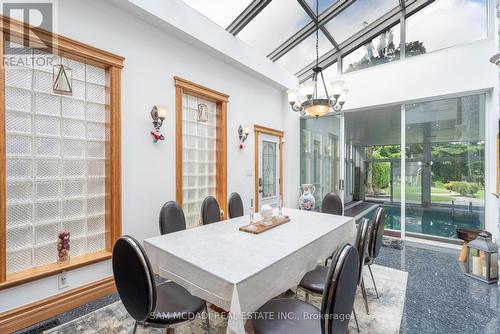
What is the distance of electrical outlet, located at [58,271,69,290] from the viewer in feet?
7.13

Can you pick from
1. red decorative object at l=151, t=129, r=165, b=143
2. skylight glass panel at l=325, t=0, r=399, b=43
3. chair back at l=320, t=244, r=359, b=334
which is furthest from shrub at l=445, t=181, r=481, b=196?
red decorative object at l=151, t=129, r=165, b=143

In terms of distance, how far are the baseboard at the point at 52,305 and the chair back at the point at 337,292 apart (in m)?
2.40

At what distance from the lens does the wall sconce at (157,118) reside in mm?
2859

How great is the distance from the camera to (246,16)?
3646mm

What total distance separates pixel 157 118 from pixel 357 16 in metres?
4.21

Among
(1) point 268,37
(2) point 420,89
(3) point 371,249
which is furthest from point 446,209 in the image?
(1) point 268,37

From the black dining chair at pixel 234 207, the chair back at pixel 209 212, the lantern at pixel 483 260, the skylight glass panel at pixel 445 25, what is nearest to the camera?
the lantern at pixel 483 260

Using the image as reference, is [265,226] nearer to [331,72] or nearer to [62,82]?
[62,82]

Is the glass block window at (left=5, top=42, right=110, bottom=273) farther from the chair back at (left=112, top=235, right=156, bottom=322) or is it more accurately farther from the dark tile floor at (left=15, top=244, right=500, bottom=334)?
the chair back at (left=112, top=235, right=156, bottom=322)

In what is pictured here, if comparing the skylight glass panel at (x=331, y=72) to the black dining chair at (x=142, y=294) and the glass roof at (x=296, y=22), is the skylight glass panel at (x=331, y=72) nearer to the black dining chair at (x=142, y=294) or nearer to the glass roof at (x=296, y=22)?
the glass roof at (x=296, y=22)

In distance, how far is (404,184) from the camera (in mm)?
4281

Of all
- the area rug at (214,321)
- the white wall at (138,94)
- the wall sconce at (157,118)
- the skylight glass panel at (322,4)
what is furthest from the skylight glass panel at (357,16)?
the area rug at (214,321)

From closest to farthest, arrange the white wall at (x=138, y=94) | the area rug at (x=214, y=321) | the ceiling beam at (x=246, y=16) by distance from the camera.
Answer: the area rug at (x=214, y=321) → the white wall at (x=138, y=94) → the ceiling beam at (x=246, y=16)

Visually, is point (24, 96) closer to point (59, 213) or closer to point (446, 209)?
point (59, 213)
